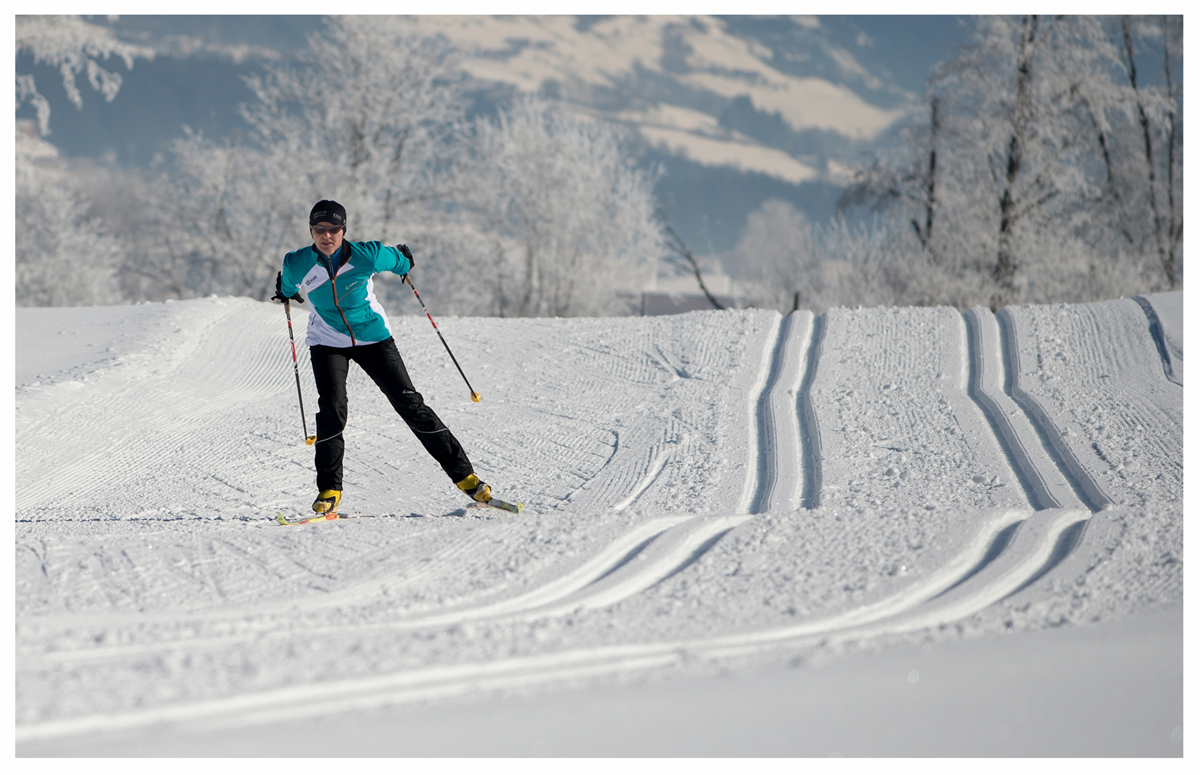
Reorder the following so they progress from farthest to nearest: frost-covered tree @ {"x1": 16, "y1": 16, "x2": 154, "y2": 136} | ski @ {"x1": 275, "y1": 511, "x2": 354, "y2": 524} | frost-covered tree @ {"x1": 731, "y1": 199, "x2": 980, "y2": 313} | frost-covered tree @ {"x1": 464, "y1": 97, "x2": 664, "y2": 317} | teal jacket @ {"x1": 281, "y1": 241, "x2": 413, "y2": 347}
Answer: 1. frost-covered tree @ {"x1": 464, "y1": 97, "x2": 664, "y2": 317}
2. frost-covered tree @ {"x1": 731, "y1": 199, "x2": 980, "y2": 313}
3. frost-covered tree @ {"x1": 16, "y1": 16, "x2": 154, "y2": 136}
4. ski @ {"x1": 275, "y1": 511, "x2": 354, "y2": 524}
5. teal jacket @ {"x1": 281, "y1": 241, "x2": 413, "y2": 347}

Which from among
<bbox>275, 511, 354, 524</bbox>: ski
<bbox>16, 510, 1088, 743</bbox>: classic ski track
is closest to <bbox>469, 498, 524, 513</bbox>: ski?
<bbox>275, 511, 354, 524</bbox>: ski

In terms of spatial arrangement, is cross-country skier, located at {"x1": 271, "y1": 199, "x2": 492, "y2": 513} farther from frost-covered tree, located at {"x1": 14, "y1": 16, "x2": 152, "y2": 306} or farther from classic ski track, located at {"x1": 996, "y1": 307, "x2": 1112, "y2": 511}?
frost-covered tree, located at {"x1": 14, "y1": 16, "x2": 152, "y2": 306}

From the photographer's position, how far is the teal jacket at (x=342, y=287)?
4203 mm

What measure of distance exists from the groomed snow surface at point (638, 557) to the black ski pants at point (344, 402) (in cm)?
35

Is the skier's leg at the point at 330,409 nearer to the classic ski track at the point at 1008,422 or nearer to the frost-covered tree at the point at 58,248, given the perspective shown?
the classic ski track at the point at 1008,422

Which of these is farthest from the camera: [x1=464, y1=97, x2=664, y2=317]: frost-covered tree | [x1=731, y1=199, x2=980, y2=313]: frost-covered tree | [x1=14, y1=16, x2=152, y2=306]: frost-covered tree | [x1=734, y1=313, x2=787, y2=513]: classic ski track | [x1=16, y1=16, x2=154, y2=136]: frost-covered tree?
[x1=14, y1=16, x2=152, y2=306]: frost-covered tree

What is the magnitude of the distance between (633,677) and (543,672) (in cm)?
27

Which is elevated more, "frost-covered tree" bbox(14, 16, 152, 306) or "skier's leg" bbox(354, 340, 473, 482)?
"frost-covered tree" bbox(14, 16, 152, 306)

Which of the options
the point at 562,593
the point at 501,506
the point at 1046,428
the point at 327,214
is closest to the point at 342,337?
the point at 327,214

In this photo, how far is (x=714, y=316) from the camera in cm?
837

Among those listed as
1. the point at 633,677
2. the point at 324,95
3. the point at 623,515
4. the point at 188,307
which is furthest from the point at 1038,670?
the point at 324,95

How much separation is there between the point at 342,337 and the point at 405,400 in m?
0.45

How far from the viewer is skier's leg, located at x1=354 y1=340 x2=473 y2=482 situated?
4324 mm

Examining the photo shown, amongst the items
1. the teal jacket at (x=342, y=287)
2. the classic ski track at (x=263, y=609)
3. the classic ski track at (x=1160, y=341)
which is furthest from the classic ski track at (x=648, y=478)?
the classic ski track at (x=1160, y=341)
